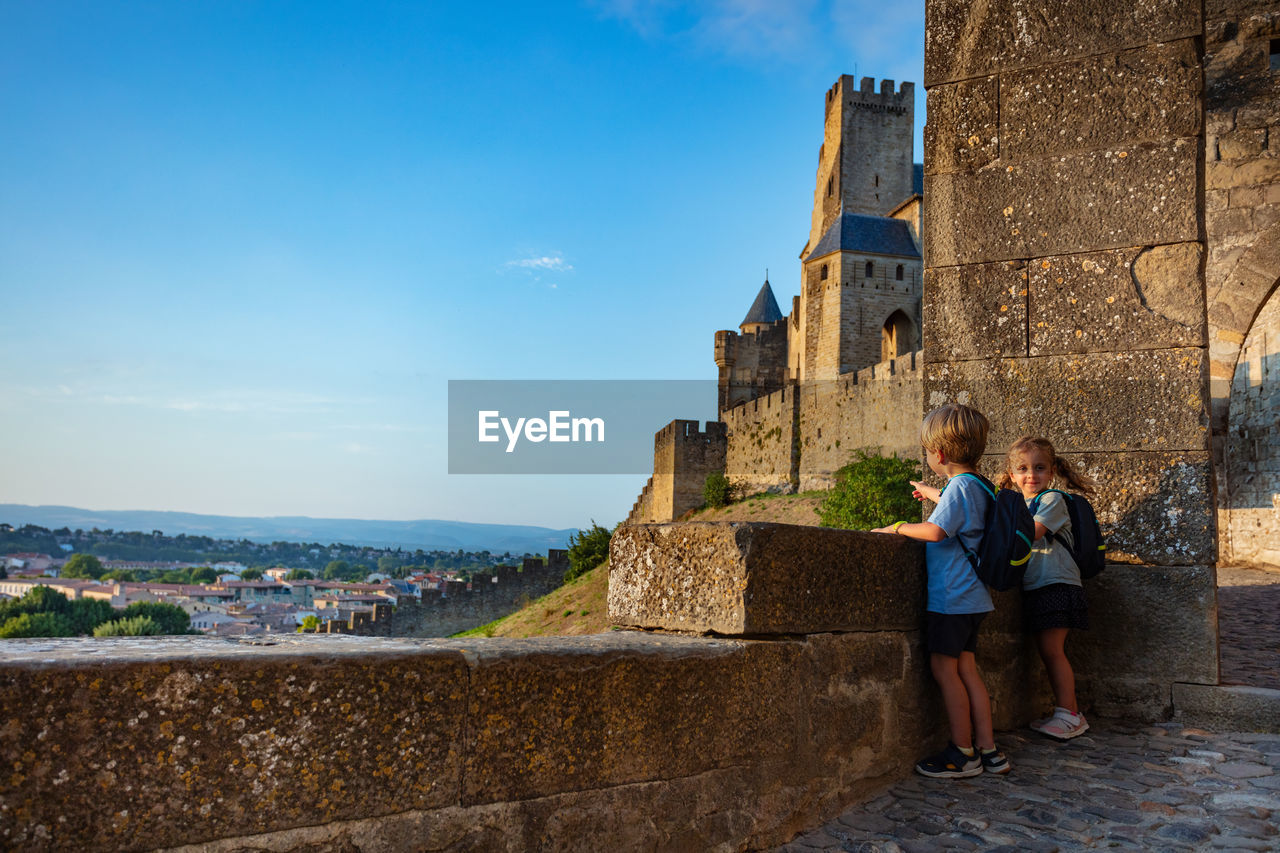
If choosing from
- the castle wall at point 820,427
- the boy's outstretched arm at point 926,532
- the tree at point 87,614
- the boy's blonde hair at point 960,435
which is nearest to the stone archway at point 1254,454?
the boy's blonde hair at point 960,435

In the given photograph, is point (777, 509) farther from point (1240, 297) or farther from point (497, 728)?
point (497, 728)

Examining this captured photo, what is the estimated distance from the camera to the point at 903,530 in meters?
2.93

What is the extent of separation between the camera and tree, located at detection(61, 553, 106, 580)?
268ft

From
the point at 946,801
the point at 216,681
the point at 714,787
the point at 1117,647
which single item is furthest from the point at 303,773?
the point at 1117,647

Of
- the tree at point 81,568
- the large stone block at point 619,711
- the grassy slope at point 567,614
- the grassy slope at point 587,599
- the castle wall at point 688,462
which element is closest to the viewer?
the large stone block at point 619,711

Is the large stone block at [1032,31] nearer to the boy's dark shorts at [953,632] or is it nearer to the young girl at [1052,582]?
the young girl at [1052,582]

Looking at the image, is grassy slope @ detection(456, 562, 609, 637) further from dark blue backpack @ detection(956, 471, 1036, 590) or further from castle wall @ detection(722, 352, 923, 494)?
dark blue backpack @ detection(956, 471, 1036, 590)

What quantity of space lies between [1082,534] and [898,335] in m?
35.5

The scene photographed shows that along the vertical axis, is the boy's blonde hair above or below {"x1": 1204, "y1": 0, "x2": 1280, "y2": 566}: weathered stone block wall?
below

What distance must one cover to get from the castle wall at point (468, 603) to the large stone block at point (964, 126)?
3041cm

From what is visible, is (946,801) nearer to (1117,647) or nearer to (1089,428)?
(1117,647)

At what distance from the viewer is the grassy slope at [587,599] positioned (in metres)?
25.3

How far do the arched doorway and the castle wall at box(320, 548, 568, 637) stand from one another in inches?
583

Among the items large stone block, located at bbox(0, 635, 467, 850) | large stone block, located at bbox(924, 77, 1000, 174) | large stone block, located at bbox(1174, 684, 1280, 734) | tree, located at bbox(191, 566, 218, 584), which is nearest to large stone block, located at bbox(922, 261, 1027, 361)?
large stone block, located at bbox(924, 77, 1000, 174)
